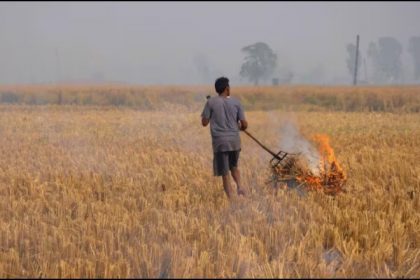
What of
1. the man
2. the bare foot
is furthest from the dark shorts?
the bare foot

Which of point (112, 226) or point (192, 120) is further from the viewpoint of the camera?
point (192, 120)

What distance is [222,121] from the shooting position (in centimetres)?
683

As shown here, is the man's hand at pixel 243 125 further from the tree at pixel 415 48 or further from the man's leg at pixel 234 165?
the tree at pixel 415 48

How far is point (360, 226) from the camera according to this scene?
16.8 ft

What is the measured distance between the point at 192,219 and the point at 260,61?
96302 mm

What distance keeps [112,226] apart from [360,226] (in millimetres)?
2440

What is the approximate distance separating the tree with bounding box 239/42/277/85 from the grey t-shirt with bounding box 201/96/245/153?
84206 millimetres

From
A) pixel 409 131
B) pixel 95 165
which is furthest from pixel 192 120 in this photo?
pixel 95 165

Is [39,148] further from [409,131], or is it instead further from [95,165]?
[409,131]

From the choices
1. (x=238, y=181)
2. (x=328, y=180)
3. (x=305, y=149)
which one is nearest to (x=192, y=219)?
(x=238, y=181)

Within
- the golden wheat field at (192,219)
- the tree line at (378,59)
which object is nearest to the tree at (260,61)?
the tree line at (378,59)

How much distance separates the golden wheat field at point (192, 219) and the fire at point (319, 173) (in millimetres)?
204

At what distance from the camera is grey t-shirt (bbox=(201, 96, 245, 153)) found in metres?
6.82

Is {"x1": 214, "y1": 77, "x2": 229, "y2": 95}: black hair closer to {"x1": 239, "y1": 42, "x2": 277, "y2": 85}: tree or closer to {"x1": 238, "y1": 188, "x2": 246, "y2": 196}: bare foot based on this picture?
{"x1": 238, "y1": 188, "x2": 246, "y2": 196}: bare foot
